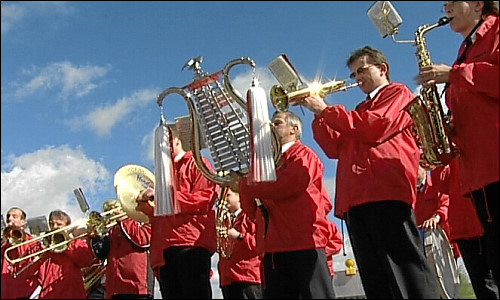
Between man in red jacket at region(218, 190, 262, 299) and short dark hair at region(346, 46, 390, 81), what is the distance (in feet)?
7.74

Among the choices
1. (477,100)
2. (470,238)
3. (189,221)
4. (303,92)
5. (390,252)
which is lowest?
(470,238)

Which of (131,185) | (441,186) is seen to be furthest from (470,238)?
(131,185)

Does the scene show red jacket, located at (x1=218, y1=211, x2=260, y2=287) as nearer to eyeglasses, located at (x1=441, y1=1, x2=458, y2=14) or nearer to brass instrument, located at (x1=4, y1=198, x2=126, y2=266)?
brass instrument, located at (x1=4, y1=198, x2=126, y2=266)

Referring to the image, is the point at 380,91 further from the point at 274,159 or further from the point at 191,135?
the point at 191,135

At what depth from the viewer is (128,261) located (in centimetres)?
583

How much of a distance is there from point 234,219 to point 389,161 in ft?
8.37

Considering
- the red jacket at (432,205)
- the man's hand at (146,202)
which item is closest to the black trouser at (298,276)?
the man's hand at (146,202)

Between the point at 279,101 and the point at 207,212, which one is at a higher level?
the point at 279,101

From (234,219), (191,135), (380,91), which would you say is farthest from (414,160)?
(234,219)

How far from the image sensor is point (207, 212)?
4.40 meters

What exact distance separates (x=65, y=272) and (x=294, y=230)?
10.8 feet

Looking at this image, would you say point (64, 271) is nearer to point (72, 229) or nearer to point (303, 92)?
point (72, 229)

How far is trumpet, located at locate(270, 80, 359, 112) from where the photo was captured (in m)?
3.60

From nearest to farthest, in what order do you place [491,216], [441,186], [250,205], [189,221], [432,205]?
[491,216]
[250,205]
[189,221]
[441,186]
[432,205]
